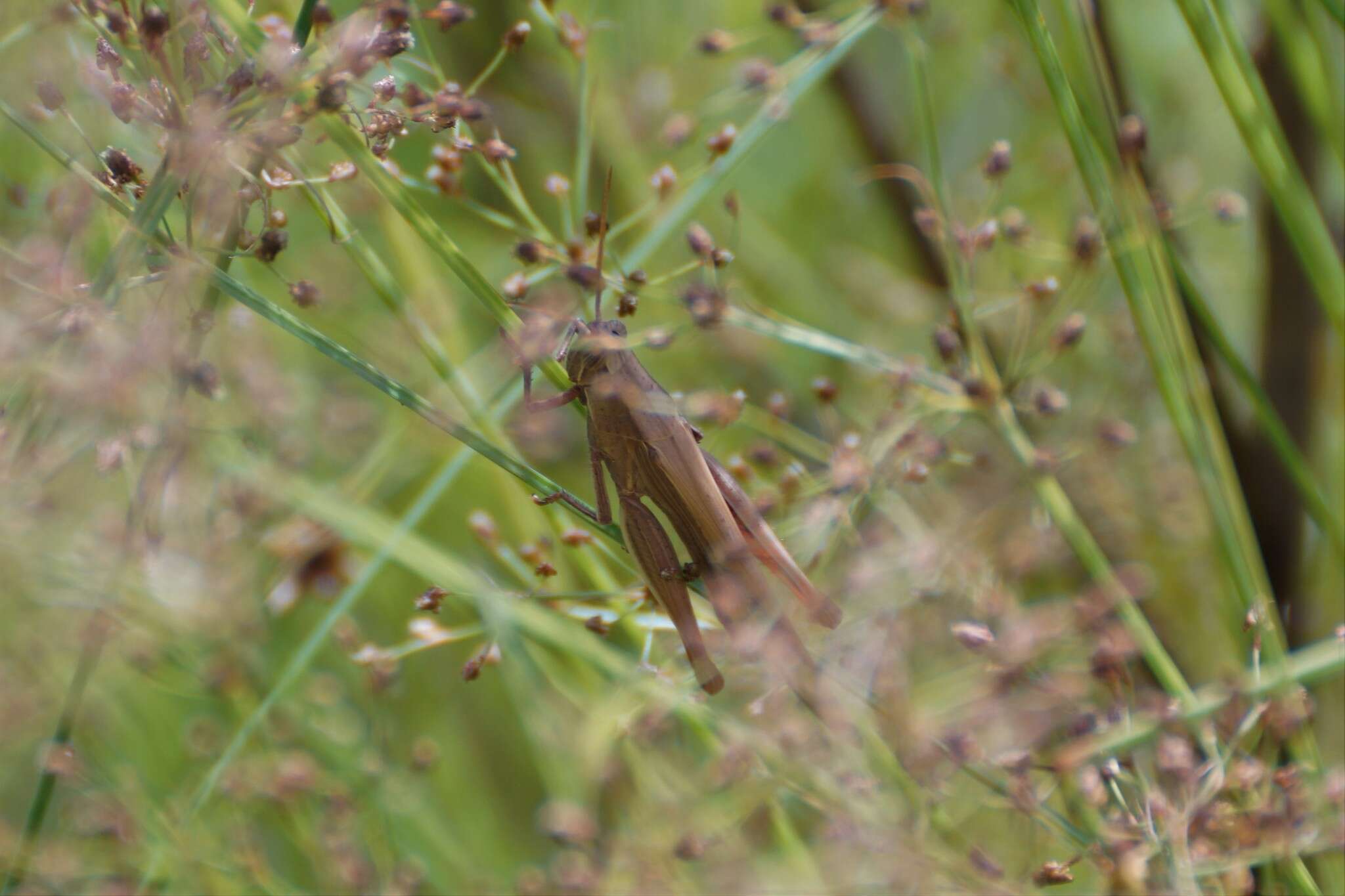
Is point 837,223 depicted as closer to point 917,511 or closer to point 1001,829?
point 917,511

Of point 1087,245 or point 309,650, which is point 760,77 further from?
point 309,650

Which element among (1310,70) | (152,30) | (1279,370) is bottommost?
(1279,370)

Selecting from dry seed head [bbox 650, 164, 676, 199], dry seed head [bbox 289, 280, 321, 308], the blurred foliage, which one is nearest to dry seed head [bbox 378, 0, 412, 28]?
the blurred foliage

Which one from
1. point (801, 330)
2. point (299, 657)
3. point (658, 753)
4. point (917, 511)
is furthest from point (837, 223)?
point (299, 657)

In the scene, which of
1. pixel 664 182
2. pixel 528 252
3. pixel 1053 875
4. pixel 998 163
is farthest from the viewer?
pixel 998 163

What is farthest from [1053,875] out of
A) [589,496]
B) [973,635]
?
[589,496]

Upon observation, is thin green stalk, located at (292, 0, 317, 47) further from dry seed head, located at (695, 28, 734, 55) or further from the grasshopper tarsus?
dry seed head, located at (695, 28, 734, 55)

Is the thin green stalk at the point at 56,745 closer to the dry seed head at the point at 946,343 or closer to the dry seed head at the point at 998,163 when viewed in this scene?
the dry seed head at the point at 946,343
